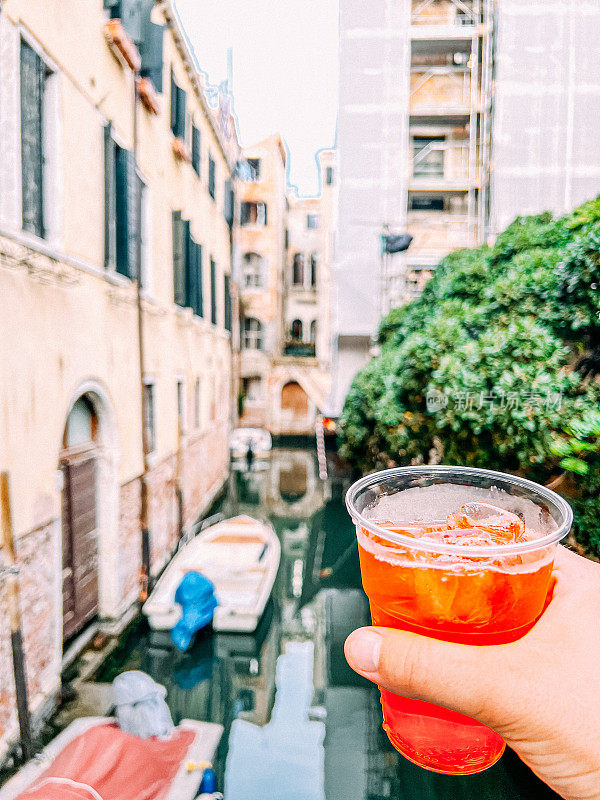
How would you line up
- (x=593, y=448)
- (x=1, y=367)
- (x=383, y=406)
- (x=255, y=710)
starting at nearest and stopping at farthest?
(x=593, y=448) < (x=1, y=367) < (x=255, y=710) < (x=383, y=406)

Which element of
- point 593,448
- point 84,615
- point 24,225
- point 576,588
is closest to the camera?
point 576,588

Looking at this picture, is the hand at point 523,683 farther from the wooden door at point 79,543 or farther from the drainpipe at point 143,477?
the drainpipe at point 143,477

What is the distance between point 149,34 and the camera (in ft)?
22.4

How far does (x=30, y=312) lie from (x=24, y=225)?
0.74m

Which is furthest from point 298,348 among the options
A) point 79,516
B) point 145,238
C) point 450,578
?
point 450,578

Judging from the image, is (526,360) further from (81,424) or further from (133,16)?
(133,16)

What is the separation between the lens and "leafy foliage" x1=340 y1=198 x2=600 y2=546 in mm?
3164

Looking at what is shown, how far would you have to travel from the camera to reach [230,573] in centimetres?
766

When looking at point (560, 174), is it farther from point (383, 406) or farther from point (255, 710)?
point (255, 710)

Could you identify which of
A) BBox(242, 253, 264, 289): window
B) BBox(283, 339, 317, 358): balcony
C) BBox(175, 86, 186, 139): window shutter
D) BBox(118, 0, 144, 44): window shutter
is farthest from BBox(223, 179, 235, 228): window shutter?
BBox(283, 339, 317, 358): balcony

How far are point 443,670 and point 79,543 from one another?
18.8 feet

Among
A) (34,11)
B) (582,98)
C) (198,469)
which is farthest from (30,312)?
(582,98)

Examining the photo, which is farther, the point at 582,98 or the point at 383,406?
the point at 582,98

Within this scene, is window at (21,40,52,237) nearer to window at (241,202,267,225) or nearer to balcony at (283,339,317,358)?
window at (241,202,267,225)
